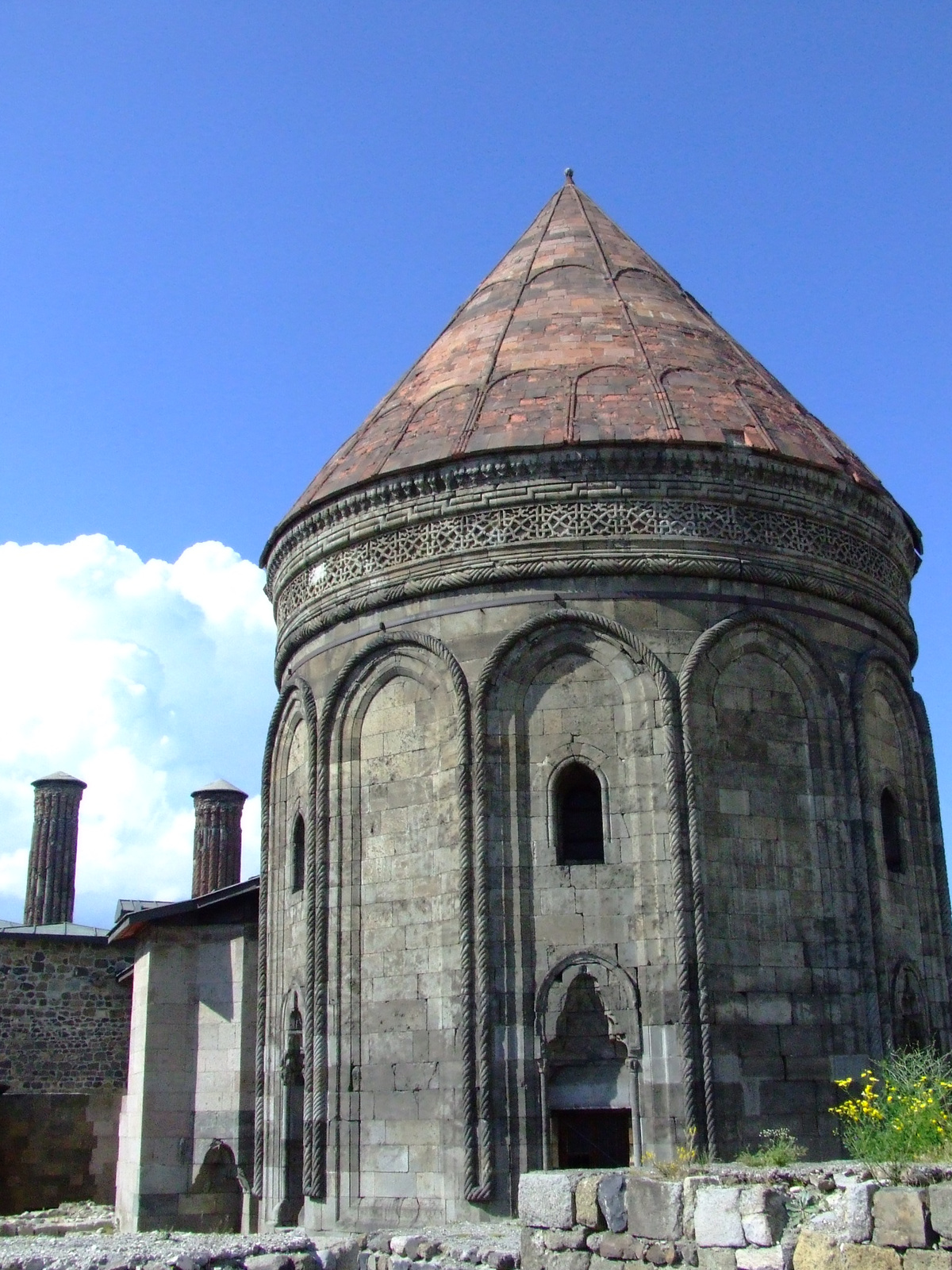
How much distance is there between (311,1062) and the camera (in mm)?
13477

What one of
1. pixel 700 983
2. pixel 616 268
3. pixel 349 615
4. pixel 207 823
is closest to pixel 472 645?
pixel 349 615

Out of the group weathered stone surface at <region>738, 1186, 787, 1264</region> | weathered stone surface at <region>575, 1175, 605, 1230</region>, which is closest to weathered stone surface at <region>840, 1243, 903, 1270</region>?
weathered stone surface at <region>738, 1186, 787, 1264</region>

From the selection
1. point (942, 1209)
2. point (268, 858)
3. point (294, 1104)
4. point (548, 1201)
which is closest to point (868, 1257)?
point (942, 1209)

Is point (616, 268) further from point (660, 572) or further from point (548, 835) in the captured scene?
point (548, 835)

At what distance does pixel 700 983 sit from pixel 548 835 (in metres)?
1.86

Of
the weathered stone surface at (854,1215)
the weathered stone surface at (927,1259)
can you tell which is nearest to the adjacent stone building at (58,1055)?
the weathered stone surface at (854,1215)

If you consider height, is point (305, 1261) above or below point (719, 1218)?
below

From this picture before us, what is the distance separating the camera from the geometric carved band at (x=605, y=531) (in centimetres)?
1357

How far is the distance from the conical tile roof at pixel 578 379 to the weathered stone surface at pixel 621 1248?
7.67 metres

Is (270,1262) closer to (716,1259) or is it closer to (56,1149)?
(716,1259)

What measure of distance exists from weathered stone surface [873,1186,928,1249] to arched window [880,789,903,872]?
748 cm

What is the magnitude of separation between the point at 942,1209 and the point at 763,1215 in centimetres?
103

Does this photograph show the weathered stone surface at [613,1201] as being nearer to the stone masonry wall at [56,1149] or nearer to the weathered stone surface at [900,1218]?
the weathered stone surface at [900,1218]

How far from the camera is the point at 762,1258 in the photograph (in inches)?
289
